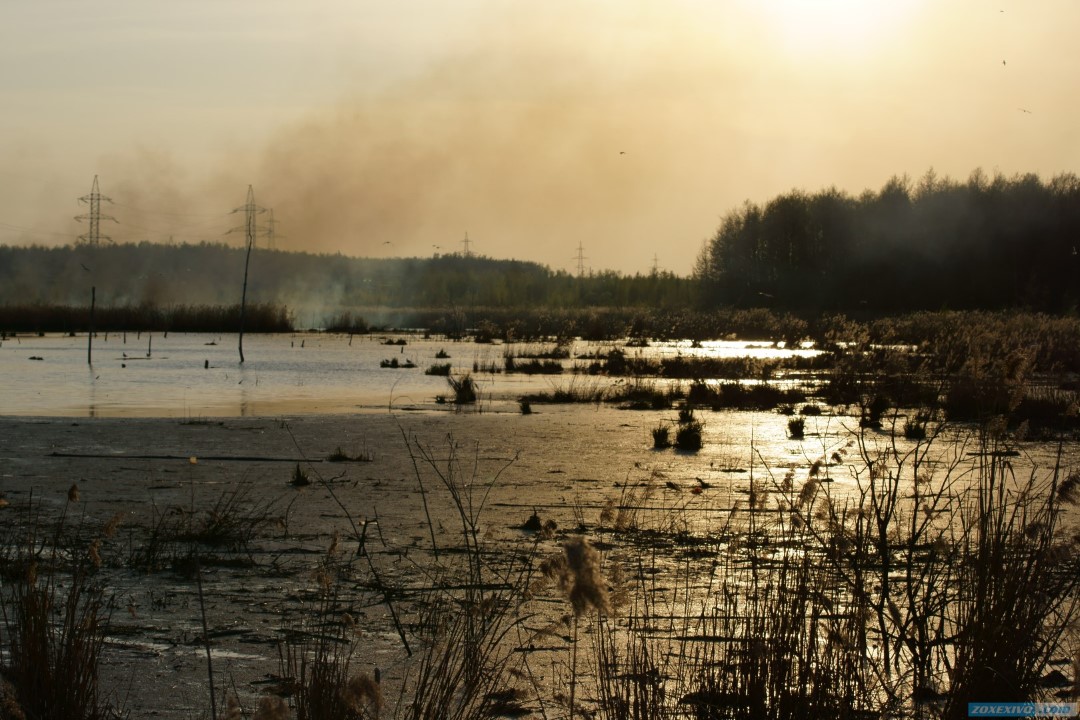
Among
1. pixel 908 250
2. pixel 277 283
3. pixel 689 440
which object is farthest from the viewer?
pixel 277 283

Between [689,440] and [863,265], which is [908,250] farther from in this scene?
[689,440]

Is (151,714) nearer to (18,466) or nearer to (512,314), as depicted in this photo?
(18,466)

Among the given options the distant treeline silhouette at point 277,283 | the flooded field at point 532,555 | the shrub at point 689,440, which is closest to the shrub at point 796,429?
the flooded field at point 532,555

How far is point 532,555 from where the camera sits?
512cm

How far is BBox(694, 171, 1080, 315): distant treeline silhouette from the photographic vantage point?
6488cm

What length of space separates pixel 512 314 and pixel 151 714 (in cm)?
7082

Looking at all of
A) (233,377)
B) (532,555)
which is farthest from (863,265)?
(532,555)

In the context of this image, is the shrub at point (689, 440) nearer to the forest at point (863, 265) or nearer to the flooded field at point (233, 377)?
the flooded field at point (233, 377)

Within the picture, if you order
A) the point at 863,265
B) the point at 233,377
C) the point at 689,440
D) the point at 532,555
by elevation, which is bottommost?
the point at 233,377

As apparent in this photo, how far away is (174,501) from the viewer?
917 centimetres

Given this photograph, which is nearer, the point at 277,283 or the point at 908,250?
the point at 908,250

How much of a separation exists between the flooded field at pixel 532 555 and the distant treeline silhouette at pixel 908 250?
155 feet

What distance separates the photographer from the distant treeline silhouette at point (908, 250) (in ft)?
213

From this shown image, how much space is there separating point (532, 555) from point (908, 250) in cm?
7006
